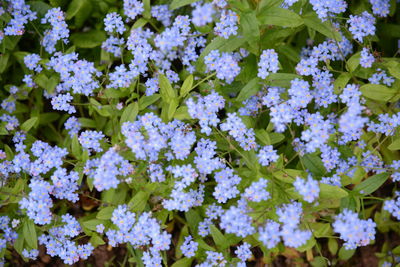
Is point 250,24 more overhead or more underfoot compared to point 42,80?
more overhead

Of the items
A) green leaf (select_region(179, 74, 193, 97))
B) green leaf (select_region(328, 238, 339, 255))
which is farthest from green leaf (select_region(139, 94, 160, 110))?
green leaf (select_region(328, 238, 339, 255))

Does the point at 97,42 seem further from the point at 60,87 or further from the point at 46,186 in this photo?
the point at 46,186

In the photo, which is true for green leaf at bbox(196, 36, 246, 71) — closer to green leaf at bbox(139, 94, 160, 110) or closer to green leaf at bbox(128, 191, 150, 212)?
green leaf at bbox(139, 94, 160, 110)

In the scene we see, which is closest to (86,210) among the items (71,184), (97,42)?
(71,184)

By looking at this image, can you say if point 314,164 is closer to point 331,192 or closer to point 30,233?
point 331,192

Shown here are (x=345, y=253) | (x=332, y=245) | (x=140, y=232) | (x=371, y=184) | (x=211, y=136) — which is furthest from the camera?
(x=332, y=245)

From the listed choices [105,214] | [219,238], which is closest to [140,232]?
[105,214]
